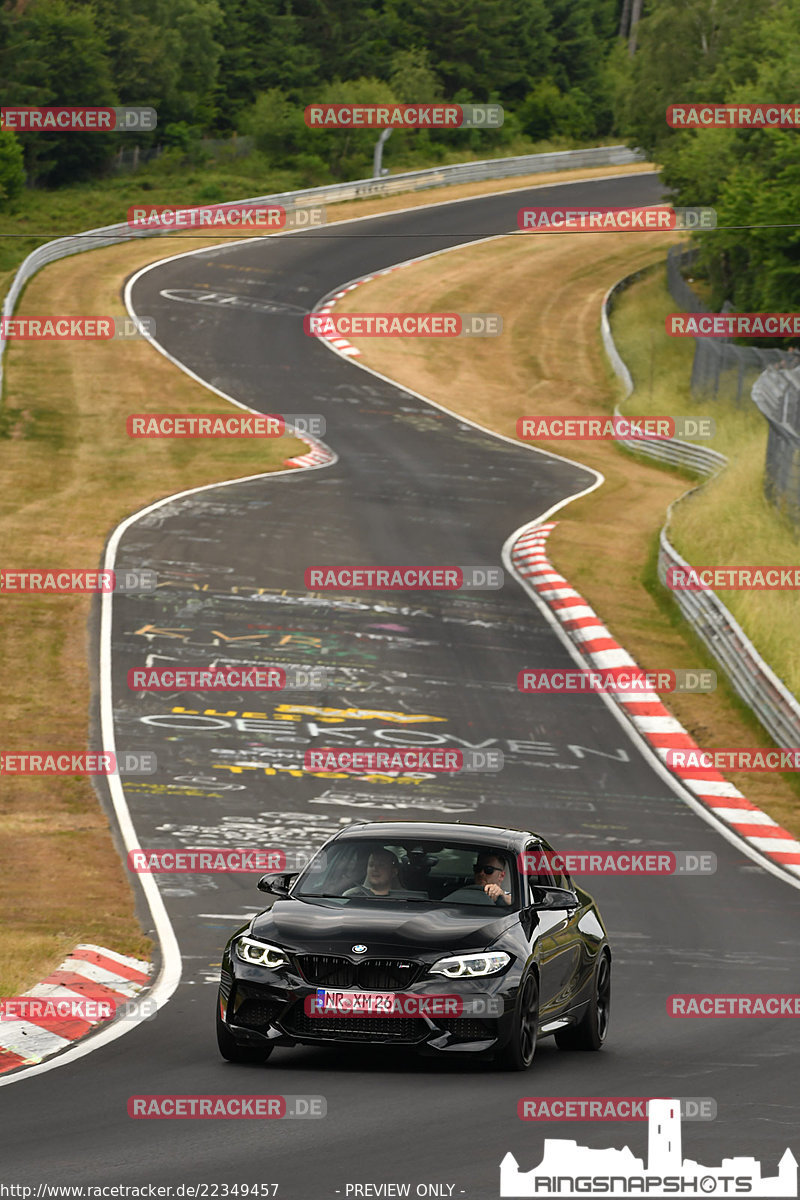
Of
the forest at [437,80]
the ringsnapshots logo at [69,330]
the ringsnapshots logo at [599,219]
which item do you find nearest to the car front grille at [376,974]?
the forest at [437,80]

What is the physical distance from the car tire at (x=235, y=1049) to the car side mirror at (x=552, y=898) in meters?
1.86

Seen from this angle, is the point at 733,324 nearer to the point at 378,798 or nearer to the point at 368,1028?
the point at 378,798

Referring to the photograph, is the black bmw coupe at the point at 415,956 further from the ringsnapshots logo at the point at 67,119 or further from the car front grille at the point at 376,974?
the ringsnapshots logo at the point at 67,119

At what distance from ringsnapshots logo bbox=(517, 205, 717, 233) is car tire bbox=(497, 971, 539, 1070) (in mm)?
68550

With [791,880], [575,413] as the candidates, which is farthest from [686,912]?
[575,413]

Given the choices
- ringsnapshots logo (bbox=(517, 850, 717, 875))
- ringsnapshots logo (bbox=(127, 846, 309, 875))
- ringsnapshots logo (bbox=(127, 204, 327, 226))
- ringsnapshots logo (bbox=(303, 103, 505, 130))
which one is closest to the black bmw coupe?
ringsnapshots logo (bbox=(127, 846, 309, 875))

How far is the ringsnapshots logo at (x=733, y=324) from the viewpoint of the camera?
1994 inches

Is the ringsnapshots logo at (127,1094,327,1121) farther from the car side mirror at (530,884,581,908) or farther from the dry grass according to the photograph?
the dry grass

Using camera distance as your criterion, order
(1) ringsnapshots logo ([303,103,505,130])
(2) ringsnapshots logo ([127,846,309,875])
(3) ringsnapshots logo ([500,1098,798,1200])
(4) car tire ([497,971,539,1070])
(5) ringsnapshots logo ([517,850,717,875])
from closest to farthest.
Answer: (3) ringsnapshots logo ([500,1098,798,1200]) < (4) car tire ([497,971,539,1070]) < (2) ringsnapshots logo ([127,846,309,875]) < (5) ringsnapshots logo ([517,850,717,875]) < (1) ringsnapshots logo ([303,103,505,130])

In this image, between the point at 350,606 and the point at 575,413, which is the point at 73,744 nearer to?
the point at 350,606

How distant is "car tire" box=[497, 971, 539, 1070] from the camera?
9.59m

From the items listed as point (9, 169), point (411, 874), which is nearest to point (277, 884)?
point (411, 874)

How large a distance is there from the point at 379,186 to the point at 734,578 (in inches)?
2119

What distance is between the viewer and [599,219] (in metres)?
79.1
